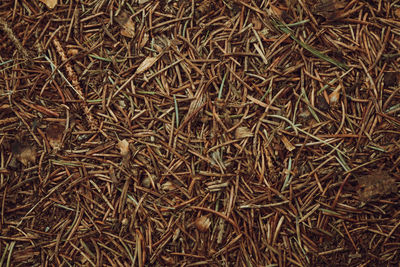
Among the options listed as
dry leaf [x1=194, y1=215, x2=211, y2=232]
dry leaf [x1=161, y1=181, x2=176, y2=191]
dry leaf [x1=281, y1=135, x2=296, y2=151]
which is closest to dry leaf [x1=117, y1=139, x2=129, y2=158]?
dry leaf [x1=161, y1=181, x2=176, y2=191]

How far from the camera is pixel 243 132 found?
4.31 ft

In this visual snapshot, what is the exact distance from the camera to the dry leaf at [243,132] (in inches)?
51.6

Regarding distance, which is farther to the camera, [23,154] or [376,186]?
[23,154]

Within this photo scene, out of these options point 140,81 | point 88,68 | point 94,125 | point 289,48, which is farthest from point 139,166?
point 289,48

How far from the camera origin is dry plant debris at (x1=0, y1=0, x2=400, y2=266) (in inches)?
51.0

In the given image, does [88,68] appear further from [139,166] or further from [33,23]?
[139,166]

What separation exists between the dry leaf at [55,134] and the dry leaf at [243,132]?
82 cm

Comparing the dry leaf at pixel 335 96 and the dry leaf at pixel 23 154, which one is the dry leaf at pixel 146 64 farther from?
the dry leaf at pixel 335 96

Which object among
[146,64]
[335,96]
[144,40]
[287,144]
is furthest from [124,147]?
[335,96]

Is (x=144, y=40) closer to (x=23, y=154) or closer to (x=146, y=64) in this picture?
(x=146, y=64)

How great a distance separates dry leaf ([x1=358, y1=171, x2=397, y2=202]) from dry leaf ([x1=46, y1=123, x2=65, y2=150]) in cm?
138

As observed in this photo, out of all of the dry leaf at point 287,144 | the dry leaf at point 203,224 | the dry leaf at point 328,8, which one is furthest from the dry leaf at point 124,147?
the dry leaf at point 328,8

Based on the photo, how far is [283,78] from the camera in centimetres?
134

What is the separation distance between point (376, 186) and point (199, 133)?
2.64 ft
